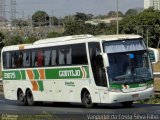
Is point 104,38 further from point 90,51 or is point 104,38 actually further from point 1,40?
point 1,40

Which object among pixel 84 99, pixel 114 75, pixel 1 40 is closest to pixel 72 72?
pixel 84 99

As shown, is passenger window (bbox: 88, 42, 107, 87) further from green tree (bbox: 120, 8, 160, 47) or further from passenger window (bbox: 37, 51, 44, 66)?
green tree (bbox: 120, 8, 160, 47)

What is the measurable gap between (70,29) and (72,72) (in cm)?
10537

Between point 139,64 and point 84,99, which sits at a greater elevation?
point 139,64

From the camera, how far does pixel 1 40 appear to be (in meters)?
120

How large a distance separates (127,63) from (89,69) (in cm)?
176

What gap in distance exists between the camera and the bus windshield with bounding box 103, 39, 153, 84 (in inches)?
833

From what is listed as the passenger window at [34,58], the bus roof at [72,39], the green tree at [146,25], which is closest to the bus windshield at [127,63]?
the bus roof at [72,39]

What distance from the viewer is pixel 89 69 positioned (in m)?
22.2

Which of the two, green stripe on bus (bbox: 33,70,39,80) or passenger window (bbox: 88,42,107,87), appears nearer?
passenger window (bbox: 88,42,107,87)

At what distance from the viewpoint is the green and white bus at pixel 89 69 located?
21.2 metres

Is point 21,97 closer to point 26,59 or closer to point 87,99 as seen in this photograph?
point 26,59

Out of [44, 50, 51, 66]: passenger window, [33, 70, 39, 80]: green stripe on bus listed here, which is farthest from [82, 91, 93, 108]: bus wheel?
[33, 70, 39, 80]: green stripe on bus

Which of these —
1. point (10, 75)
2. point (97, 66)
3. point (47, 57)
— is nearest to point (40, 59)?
point (47, 57)
